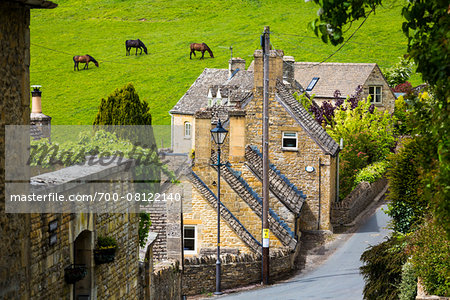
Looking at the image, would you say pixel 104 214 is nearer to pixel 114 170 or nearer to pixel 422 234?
pixel 114 170

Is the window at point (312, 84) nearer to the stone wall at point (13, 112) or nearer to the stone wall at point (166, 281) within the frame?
the stone wall at point (166, 281)

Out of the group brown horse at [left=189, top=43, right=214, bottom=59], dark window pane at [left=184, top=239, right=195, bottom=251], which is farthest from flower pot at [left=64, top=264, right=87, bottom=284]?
brown horse at [left=189, top=43, right=214, bottom=59]

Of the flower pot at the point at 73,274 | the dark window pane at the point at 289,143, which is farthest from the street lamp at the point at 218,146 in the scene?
the flower pot at the point at 73,274

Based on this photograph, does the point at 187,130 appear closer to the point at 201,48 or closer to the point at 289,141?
the point at 201,48

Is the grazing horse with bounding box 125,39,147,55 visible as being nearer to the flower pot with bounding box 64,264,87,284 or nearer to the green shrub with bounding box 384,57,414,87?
the green shrub with bounding box 384,57,414,87

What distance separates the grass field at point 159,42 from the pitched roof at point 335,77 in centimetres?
1138

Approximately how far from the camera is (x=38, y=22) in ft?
328

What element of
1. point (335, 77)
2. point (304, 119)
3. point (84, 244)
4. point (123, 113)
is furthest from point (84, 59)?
point (84, 244)

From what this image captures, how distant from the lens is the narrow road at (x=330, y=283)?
25453 mm

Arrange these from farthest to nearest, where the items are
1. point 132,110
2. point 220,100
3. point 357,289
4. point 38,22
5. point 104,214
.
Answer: point 38,22 < point 220,100 < point 132,110 < point 357,289 < point 104,214

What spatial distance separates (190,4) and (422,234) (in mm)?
93140

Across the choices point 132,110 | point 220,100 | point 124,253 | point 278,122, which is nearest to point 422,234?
point 124,253

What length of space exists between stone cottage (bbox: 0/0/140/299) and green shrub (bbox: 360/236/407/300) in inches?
435

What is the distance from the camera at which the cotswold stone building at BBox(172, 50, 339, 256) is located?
2734cm
